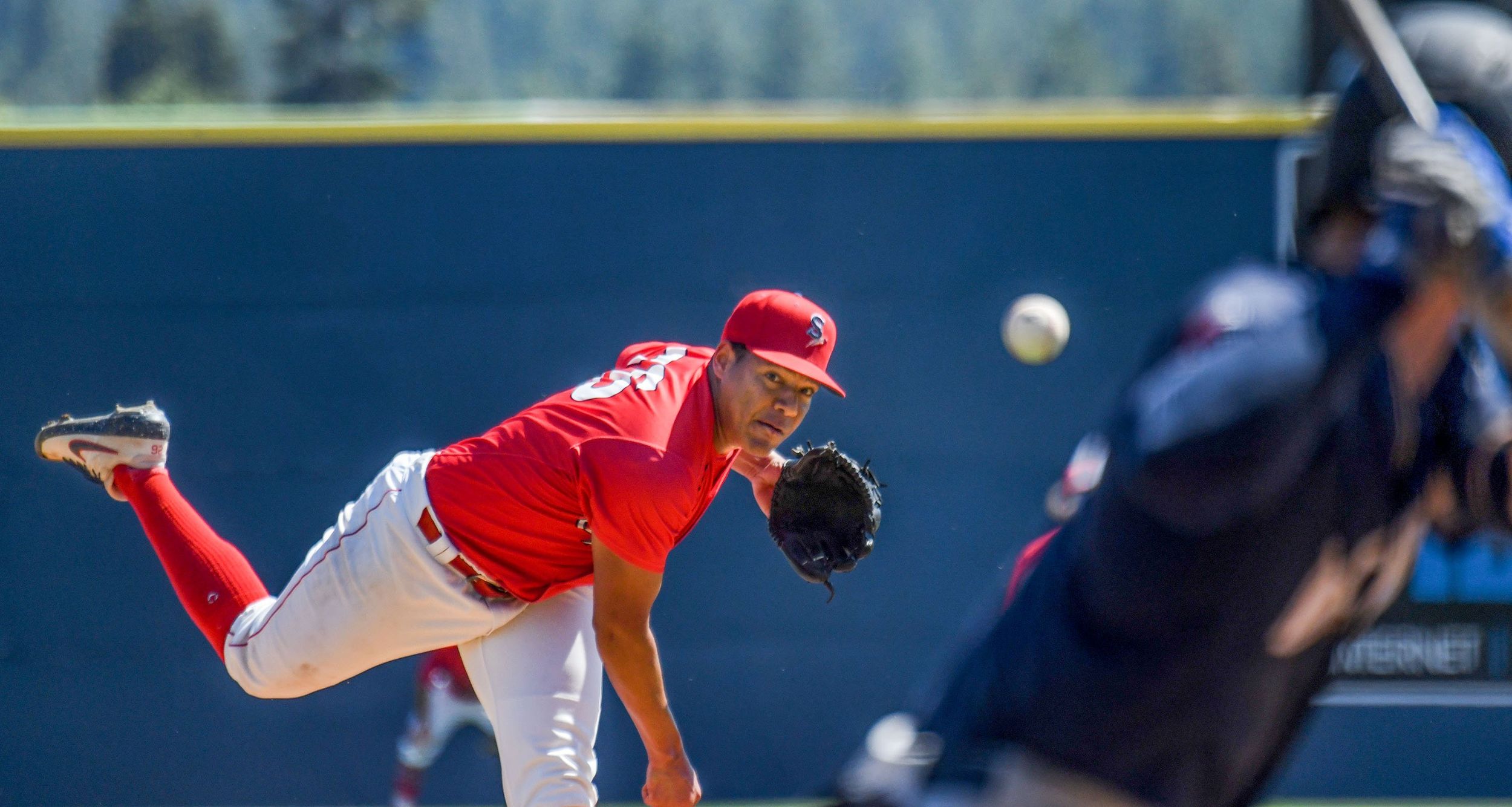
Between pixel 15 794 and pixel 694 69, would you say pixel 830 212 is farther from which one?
pixel 15 794

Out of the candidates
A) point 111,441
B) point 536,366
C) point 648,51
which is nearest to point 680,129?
point 648,51

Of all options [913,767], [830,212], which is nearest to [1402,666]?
[830,212]

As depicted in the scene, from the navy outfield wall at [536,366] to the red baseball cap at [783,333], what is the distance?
271 centimetres

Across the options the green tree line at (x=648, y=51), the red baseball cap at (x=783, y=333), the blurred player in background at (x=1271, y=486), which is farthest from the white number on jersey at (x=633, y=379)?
the green tree line at (x=648, y=51)

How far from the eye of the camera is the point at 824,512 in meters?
3.63

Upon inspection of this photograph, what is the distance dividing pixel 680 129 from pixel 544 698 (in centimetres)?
330

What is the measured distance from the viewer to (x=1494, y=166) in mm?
1630

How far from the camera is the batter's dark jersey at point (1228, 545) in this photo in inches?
58.5

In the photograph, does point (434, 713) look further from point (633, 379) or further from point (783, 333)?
point (783, 333)

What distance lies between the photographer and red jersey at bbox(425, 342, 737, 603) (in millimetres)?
3080

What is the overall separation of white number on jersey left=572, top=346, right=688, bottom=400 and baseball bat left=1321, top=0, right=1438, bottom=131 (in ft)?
5.91

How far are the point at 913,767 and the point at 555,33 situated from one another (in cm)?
559

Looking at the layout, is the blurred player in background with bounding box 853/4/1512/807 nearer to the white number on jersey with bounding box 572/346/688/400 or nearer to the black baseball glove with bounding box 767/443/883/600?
the white number on jersey with bounding box 572/346/688/400

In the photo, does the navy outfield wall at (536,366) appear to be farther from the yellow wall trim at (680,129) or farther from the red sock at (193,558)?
the red sock at (193,558)
